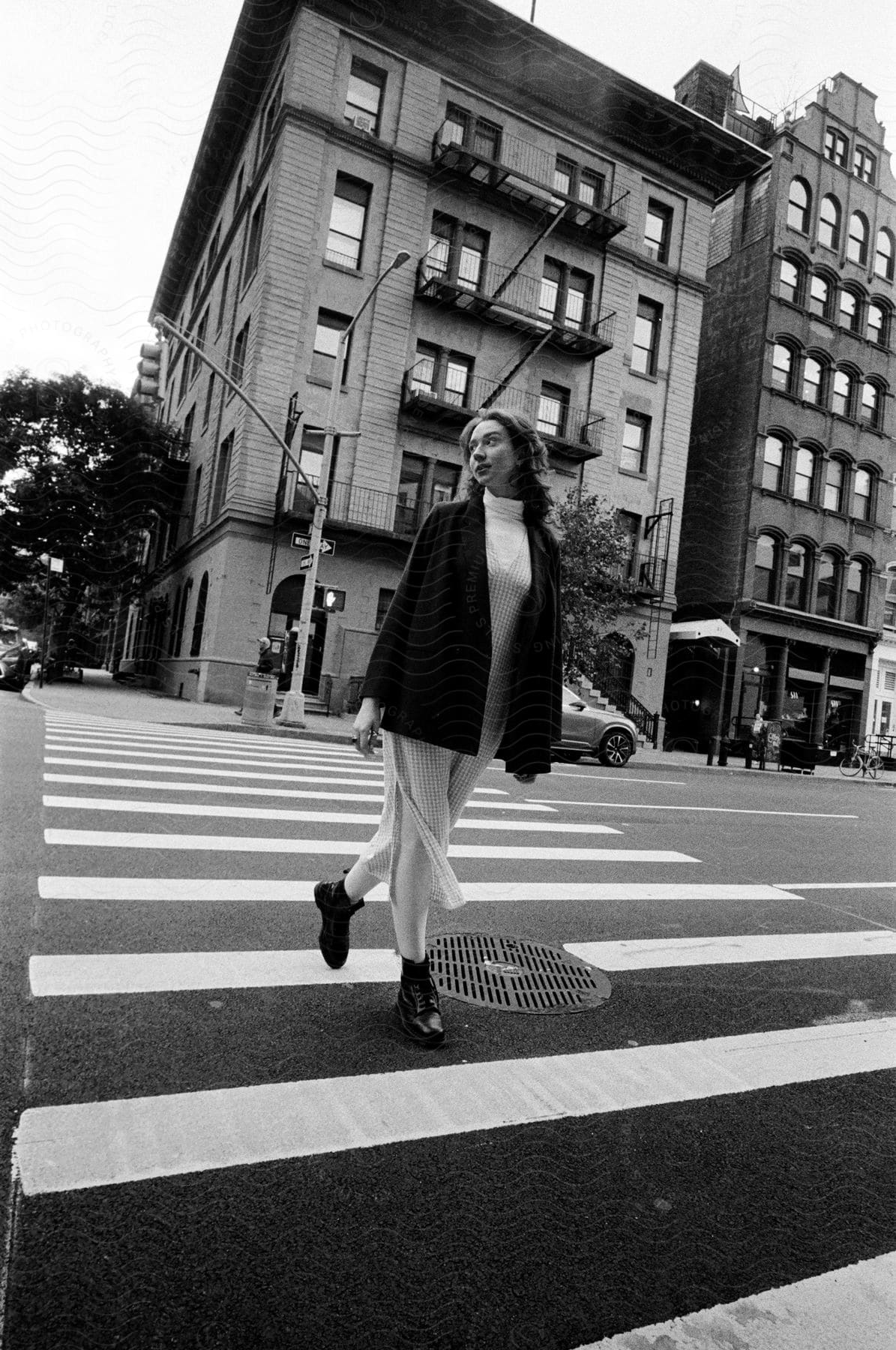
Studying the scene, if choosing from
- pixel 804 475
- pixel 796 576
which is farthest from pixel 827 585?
pixel 804 475

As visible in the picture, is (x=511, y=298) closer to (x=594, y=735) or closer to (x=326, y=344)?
(x=326, y=344)

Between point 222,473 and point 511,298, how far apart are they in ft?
32.9

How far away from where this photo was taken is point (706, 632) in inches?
1052

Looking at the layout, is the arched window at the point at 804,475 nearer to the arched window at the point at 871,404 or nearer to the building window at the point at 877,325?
the arched window at the point at 871,404

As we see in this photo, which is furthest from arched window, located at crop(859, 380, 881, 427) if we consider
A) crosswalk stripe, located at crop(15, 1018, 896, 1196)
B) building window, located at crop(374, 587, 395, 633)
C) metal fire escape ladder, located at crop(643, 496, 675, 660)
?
crosswalk stripe, located at crop(15, 1018, 896, 1196)

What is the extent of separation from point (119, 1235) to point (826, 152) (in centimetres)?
3963

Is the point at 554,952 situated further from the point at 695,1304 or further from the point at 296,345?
the point at 296,345

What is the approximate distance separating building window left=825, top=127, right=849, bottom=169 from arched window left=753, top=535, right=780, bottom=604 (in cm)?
1497

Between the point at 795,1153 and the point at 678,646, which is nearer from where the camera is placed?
the point at 795,1153

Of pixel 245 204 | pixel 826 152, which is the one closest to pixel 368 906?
pixel 245 204

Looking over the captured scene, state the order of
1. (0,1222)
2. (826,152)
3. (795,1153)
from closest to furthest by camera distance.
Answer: (0,1222) < (795,1153) < (826,152)

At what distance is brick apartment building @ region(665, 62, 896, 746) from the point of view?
30.4m

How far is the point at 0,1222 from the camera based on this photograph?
5.41 feet

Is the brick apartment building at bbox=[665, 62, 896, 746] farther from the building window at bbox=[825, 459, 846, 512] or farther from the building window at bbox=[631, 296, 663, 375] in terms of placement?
the building window at bbox=[631, 296, 663, 375]
